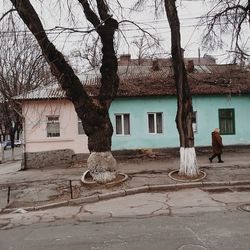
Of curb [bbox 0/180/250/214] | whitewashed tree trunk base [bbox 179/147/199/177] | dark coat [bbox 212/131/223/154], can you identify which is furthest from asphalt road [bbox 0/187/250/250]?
dark coat [bbox 212/131/223/154]

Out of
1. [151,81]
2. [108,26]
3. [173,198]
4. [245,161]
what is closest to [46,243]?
[173,198]

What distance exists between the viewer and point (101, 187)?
11.9m

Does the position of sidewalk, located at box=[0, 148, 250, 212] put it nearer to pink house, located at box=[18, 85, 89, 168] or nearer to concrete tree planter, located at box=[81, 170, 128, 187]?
concrete tree planter, located at box=[81, 170, 128, 187]

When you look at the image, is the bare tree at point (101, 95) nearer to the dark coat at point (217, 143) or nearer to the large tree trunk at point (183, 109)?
the large tree trunk at point (183, 109)

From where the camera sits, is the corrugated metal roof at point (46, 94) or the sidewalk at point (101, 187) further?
the corrugated metal roof at point (46, 94)

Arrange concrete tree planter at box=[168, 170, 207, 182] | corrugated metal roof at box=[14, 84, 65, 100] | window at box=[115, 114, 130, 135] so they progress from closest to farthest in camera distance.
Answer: concrete tree planter at box=[168, 170, 207, 182]
corrugated metal roof at box=[14, 84, 65, 100]
window at box=[115, 114, 130, 135]

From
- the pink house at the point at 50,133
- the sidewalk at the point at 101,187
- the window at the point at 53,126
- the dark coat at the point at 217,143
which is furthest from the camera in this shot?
the window at the point at 53,126

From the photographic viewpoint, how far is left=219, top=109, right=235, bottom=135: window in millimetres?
20469

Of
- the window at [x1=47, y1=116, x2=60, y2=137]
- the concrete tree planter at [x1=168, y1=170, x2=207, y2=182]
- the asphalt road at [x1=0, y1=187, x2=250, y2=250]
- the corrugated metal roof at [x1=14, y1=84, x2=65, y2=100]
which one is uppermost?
the corrugated metal roof at [x1=14, y1=84, x2=65, y2=100]

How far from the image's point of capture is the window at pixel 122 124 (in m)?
20.3

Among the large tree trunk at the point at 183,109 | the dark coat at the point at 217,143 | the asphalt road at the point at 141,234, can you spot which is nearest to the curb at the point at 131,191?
the large tree trunk at the point at 183,109

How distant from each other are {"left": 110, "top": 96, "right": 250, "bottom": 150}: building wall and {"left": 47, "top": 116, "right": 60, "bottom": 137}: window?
306 cm

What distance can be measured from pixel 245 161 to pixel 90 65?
27.0ft

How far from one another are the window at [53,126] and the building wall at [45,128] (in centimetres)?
19
